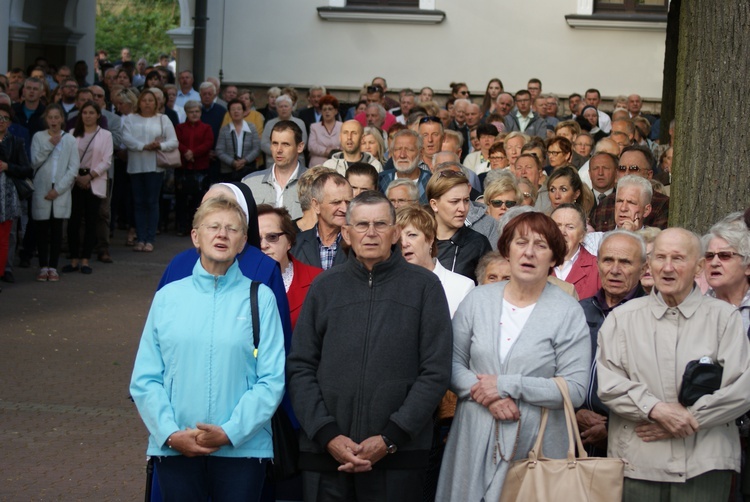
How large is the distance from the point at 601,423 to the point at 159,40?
51.5 metres

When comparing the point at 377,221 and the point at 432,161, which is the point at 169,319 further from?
the point at 432,161

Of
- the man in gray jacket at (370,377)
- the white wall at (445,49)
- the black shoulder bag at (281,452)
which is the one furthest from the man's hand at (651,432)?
the white wall at (445,49)

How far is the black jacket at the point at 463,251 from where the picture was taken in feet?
25.3

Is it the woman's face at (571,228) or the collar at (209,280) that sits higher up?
the woman's face at (571,228)

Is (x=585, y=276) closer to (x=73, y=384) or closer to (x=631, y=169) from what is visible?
(x=631, y=169)

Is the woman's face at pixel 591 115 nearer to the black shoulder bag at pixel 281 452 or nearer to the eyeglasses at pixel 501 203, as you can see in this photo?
the eyeglasses at pixel 501 203

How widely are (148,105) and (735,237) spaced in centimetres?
1133

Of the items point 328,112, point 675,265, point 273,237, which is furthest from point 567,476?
point 328,112

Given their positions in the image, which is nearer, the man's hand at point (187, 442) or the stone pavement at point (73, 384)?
the man's hand at point (187, 442)

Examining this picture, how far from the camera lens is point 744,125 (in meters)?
7.47

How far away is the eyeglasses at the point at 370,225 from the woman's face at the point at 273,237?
3.27 ft

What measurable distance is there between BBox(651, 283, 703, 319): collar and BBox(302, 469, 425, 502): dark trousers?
133cm

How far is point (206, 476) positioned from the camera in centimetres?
550

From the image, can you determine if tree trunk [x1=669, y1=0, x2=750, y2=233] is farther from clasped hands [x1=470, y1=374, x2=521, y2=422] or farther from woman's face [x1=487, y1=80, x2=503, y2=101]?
woman's face [x1=487, y1=80, x2=503, y2=101]
